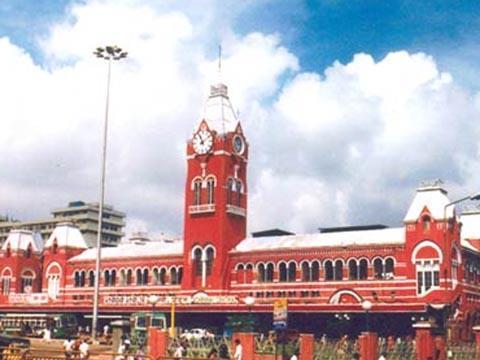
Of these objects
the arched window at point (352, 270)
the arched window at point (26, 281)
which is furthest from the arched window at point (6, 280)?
the arched window at point (352, 270)

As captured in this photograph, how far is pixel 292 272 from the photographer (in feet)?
236

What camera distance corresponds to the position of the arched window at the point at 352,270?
68.5 meters

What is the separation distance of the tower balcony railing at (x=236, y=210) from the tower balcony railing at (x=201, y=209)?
153 cm

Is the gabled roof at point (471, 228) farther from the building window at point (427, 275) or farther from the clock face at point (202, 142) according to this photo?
the clock face at point (202, 142)

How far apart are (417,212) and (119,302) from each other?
28.5 m

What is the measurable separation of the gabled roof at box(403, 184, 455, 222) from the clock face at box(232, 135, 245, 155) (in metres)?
18.7

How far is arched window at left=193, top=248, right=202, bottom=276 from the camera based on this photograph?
75.9 metres

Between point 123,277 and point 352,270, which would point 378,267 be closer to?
point 352,270

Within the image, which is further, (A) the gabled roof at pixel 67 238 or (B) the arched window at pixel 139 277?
(A) the gabled roof at pixel 67 238

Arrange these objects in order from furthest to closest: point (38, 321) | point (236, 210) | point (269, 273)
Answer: point (38, 321) → point (236, 210) → point (269, 273)

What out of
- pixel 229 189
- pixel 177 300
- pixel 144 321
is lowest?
pixel 144 321

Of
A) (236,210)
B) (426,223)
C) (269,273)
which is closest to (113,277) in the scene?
(236,210)

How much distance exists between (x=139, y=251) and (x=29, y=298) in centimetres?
1280

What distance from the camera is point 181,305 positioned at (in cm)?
6962
